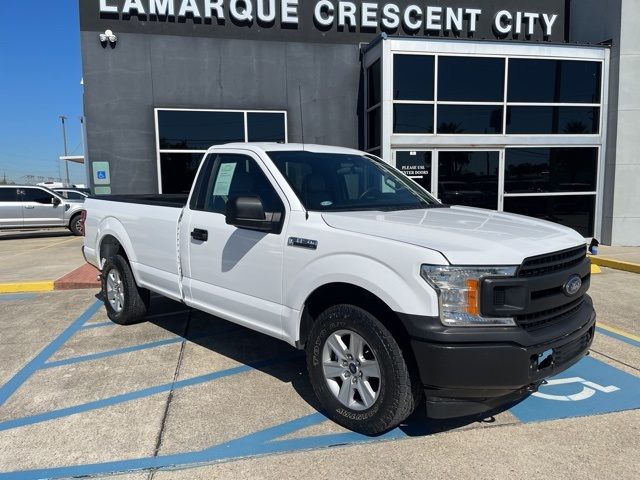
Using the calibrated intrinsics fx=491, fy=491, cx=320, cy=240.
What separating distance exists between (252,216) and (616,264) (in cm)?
811

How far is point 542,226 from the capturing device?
134 inches

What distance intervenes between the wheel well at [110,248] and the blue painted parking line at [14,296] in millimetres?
2071

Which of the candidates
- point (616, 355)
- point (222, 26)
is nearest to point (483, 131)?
point (222, 26)

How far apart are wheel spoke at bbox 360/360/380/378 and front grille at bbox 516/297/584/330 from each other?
861 mm

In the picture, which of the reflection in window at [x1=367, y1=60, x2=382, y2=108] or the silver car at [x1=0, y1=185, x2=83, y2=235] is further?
the silver car at [x1=0, y1=185, x2=83, y2=235]

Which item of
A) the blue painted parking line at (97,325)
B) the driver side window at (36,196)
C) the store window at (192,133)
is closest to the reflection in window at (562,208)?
the store window at (192,133)

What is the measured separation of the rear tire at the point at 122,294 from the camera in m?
5.39

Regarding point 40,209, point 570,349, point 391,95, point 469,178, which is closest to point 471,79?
point 391,95

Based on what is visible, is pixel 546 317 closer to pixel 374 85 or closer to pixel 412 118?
pixel 412 118

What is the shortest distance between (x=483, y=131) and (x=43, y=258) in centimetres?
1066

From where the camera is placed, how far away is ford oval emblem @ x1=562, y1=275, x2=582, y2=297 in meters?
3.01

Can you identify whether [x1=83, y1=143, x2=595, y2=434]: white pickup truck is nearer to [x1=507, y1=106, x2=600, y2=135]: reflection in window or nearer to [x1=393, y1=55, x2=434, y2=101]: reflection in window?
[x1=393, y1=55, x2=434, y2=101]: reflection in window

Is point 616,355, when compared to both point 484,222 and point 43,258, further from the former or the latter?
point 43,258

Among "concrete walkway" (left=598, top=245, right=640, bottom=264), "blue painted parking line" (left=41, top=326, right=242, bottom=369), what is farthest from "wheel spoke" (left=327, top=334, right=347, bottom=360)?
"concrete walkway" (left=598, top=245, right=640, bottom=264)
